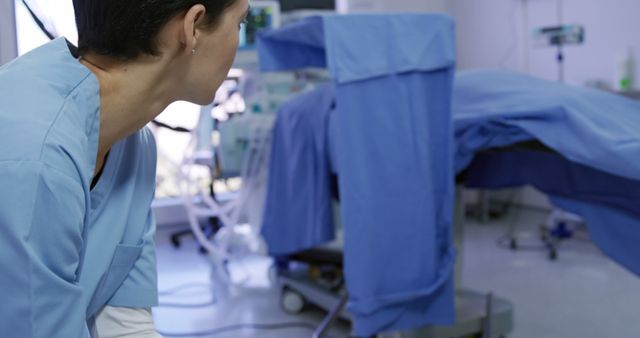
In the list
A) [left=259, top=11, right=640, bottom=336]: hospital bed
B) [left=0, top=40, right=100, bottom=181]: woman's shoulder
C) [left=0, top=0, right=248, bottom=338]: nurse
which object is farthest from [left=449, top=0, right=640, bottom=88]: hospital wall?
[left=0, top=40, right=100, bottom=181]: woman's shoulder

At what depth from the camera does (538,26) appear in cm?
439

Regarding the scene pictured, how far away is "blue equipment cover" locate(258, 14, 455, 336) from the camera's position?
177 centimetres

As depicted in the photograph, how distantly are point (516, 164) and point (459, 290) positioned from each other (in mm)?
577

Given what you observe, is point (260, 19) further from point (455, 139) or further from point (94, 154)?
point (94, 154)

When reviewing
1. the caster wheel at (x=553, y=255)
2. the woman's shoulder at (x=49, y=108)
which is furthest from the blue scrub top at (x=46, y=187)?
the caster wheel at (x=553, y=255)

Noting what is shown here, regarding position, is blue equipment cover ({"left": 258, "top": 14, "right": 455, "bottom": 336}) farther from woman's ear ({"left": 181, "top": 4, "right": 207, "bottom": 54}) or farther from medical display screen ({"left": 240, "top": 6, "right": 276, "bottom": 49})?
medical display screen ({"left": 240, "top": 6, "right": 276, "bottom": 49})

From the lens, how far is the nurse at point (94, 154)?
581 mm

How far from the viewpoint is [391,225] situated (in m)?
1.82

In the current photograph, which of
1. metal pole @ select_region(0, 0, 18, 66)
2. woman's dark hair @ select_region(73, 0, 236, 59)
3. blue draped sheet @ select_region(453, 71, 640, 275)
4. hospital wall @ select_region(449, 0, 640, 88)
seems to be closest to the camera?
woman's dark hair @ select_region(73, 0, 236, 59)

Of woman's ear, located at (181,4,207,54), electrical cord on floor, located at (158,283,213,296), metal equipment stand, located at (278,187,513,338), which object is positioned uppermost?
woman's ear, located at (181,4,207,54)

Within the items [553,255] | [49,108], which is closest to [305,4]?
[553,255]

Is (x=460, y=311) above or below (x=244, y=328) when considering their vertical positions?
above

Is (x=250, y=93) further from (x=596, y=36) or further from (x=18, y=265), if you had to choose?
(x=18, y=265)

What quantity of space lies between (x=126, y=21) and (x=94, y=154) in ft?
0.54
